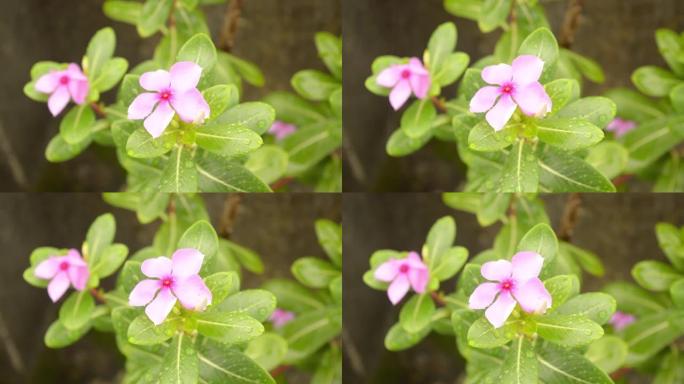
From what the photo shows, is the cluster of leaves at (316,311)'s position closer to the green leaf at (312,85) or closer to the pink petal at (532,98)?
the green leaf at (312,85)

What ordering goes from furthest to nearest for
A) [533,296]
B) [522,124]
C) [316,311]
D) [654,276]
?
[316,311] < [654,276] < [522,124] < [533,296]

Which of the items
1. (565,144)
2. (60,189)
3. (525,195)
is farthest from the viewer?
(60,189)

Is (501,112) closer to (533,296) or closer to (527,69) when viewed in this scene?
(527,69)

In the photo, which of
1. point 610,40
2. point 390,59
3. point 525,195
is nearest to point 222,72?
point 390,59

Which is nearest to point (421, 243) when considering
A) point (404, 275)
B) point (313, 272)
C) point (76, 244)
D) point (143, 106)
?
point (404, 275)

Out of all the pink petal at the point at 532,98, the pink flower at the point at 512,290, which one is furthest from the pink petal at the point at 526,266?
the pink petal at the point at 532,98

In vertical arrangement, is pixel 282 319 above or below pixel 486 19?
below

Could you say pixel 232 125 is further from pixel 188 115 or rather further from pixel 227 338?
pixel 227 338
